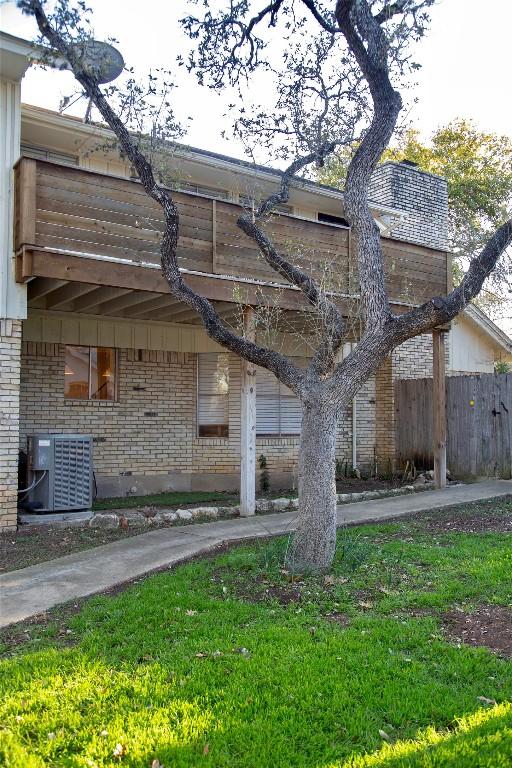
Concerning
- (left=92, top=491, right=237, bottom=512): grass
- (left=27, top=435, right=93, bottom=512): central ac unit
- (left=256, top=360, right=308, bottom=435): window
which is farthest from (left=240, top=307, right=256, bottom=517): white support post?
(left=256, top=360, right=308, bottom=435): window

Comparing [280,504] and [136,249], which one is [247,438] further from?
[136,249]

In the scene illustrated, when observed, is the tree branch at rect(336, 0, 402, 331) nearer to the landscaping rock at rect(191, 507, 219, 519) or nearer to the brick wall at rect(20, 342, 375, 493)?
the landscaping rock at rect(191, 507, 219, 519)

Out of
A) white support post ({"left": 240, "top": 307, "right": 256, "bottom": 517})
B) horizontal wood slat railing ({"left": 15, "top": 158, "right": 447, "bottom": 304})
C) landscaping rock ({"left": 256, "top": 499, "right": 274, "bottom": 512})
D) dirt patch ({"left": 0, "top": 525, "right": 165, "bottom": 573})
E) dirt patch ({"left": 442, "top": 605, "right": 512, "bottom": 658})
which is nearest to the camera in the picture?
dirt patch ({"left": 442, "top": 605, "right": 512, "bottom": 658})

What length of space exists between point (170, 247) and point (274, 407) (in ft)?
24.0

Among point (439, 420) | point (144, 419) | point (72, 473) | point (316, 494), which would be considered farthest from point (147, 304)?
point (439, 420)

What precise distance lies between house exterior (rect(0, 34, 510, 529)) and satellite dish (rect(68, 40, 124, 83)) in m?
1.27

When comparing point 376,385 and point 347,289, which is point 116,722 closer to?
point 347,289

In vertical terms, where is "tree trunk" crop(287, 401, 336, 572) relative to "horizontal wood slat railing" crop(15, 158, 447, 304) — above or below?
below

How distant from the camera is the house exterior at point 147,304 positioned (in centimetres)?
852

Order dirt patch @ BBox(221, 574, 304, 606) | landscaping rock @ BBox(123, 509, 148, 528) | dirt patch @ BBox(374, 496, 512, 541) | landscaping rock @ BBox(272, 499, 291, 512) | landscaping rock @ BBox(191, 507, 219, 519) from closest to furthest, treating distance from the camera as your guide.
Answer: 1. dirt patch @ BBox(221, 574, 304, 606)
2. dirt patch @ BBox(374, 496, 512, 541)
3. landscaping rock @ BBox(123, 509, 148, 528)
4. landscaping rock @ BBox(191, 507, 219, 519)
5. landscaping rock @ BBox(272, 499, 291, 512)

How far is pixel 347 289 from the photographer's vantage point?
9.45m

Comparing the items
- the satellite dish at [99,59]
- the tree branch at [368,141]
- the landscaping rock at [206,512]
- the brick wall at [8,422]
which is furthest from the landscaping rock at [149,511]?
the satellite dish at [99,59]

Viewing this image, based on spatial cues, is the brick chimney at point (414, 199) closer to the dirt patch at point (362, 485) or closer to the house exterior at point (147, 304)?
the house exterior at point (147, 304)

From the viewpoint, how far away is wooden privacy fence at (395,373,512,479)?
1273 centimetres
